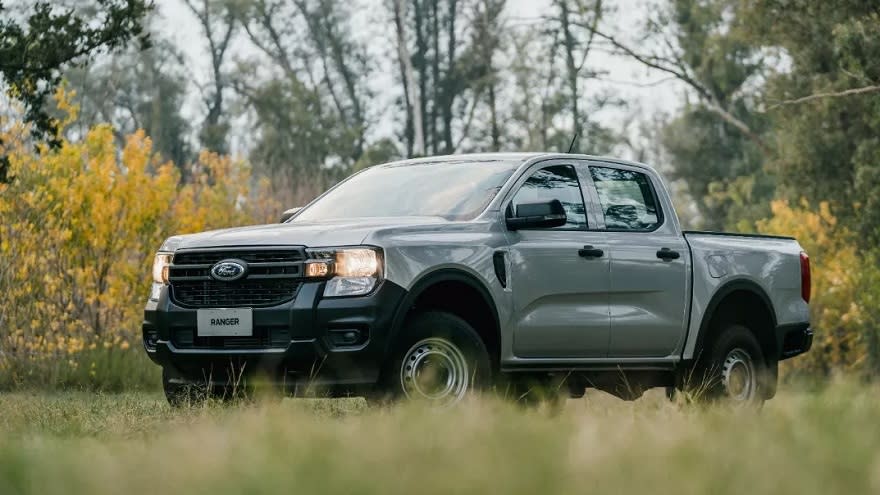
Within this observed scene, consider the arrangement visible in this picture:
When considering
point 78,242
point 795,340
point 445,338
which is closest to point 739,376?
point 795,340

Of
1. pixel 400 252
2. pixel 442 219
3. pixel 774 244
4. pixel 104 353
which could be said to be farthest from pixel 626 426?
pixel 104 353

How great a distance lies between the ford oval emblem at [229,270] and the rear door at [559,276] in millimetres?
1701

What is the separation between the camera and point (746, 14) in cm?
2719

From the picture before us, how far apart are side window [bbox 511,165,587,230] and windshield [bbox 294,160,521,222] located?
0.62 feet

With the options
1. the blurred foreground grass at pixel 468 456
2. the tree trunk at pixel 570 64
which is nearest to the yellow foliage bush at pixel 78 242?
the blurred foreground grass at pixel 468 456

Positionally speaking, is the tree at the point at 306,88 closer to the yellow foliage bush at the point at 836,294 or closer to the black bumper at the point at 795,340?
the yellow foliage bush at the point at 836,294

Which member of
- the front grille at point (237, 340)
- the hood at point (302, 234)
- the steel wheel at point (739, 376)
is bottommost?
the steel wheel at point (739, 376)

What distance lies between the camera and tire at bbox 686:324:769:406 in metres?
11.0

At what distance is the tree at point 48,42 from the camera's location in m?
12.4

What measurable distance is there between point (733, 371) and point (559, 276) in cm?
206

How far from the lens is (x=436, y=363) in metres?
8.95

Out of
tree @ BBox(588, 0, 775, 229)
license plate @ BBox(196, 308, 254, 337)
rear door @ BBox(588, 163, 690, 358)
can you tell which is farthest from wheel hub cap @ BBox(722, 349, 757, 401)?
tree @ BBox(588, 0, 775, 229)

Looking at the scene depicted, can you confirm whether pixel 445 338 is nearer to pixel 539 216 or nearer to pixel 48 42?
pixel 539 216

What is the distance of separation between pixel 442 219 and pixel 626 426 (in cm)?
360
